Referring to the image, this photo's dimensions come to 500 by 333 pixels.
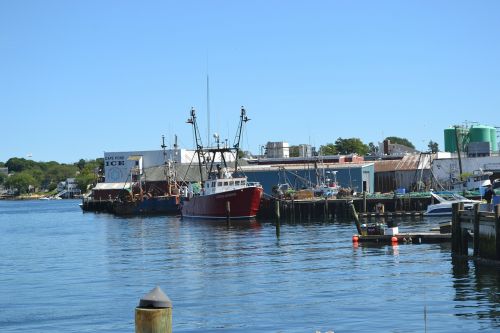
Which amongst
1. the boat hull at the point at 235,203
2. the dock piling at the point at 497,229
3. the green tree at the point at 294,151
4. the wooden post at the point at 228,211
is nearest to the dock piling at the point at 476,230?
the dock piling at the point at 497,229

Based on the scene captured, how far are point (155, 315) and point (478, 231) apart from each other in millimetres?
31775

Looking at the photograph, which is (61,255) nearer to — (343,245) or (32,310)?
(343,245)

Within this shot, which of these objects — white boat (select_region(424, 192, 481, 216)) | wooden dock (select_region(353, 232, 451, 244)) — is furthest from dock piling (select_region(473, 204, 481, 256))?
white boat (select_region(424, 192, 481, 216))

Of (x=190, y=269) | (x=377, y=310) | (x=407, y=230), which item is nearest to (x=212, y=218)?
(x=407, y=230)

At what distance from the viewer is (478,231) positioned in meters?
41.8

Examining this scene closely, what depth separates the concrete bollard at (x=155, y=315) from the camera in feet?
40.9

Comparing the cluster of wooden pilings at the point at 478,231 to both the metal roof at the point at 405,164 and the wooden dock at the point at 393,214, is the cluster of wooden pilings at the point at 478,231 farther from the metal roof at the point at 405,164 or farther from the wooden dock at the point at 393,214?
the metal roof at the point at 405,164

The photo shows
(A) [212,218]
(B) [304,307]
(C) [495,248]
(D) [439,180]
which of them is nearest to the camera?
(B) [304,307]

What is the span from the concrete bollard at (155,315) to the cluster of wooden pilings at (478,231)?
92.2ft

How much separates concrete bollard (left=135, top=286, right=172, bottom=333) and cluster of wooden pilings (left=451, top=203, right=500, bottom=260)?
92.2 feet

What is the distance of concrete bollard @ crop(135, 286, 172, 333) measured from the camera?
1248 cm

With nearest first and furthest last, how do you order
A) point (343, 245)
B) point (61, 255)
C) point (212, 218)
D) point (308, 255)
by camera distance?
point (308, 255)
point (343, 245)
point (61, 255)
point (212, 218)

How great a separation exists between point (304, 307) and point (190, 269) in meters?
15.9

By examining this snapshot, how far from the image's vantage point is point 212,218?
10162 centimetres
